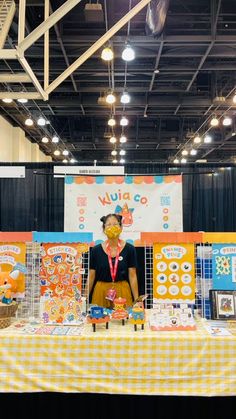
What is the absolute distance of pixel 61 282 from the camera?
2.25 metres

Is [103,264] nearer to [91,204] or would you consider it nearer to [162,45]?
[91,204]

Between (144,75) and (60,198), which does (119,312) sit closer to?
(60,198)

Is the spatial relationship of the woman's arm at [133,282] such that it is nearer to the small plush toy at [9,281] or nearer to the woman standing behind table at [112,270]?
the woman standing behind table at [112,270]

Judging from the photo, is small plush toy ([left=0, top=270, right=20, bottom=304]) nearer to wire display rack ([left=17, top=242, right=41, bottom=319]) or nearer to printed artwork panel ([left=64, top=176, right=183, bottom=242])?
wire display rack ([left=17, top=242, right=41, bottom=319])

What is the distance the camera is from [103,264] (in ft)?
8.92

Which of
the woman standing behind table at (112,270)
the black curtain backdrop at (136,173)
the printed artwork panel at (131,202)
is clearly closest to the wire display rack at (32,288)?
the woman standing behind table at (112,270)

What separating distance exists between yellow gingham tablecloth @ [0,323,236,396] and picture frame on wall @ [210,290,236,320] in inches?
11.8

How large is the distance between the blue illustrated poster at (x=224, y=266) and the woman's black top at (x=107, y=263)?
70 centimetres

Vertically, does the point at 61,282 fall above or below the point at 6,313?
above

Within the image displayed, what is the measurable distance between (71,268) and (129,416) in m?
0.91

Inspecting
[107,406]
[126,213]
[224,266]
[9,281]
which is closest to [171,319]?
[224,266]

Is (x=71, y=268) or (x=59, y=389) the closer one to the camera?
(x=59, y=389)

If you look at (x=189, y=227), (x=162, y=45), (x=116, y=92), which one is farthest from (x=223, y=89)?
(x=189, y=227)

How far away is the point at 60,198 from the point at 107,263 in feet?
10.3
